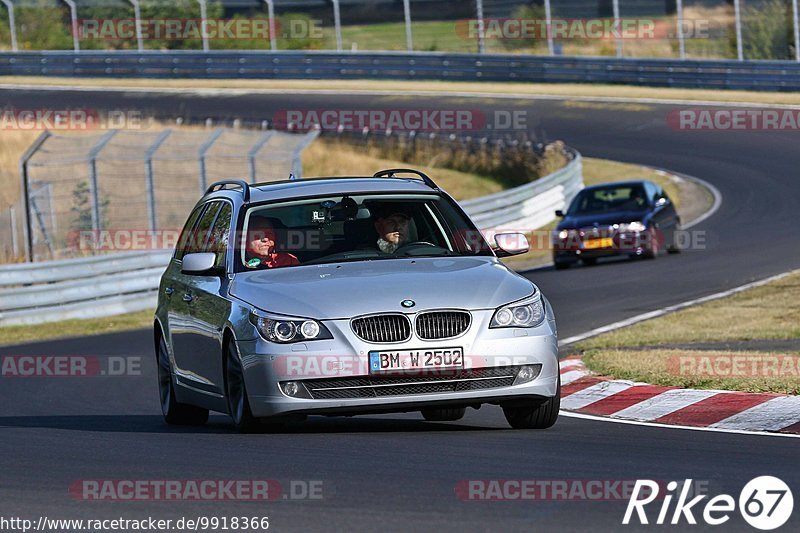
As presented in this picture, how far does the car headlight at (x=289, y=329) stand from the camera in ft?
30.2

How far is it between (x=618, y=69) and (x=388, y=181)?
3620 cm

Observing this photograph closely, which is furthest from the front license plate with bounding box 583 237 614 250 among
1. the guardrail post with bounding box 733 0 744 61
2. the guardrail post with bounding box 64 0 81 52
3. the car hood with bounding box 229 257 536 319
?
the guardrail post with bounding box 64 0 81 52

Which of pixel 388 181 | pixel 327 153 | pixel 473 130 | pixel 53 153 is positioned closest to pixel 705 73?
pixel 473 130

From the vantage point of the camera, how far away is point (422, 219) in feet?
35.4

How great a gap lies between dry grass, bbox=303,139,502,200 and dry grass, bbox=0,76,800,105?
332 inches


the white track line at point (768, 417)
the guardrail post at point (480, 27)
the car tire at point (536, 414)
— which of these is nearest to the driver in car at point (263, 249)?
the car tire at point (536, 414)

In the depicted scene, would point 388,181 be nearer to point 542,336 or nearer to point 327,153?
point 542,336

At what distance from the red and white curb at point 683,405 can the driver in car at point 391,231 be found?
1.84 m

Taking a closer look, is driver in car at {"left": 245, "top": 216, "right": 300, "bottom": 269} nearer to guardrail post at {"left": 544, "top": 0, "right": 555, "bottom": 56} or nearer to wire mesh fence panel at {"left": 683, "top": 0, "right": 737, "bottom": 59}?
wire mesh fence panel at {"left": 683, "top": 0, "right": 737, "bottom": 59}

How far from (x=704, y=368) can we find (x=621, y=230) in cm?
1296

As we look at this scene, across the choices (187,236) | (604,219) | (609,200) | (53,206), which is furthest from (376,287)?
(53,206)

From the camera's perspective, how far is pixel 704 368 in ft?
41.8

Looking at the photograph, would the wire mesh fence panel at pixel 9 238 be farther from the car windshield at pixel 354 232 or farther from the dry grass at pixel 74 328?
the car windshield at pixel 354 232

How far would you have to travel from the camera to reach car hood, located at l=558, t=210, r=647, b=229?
25.7 metres
